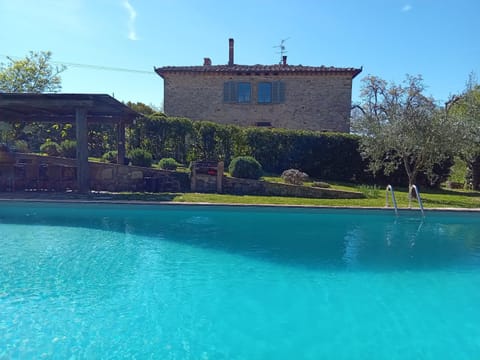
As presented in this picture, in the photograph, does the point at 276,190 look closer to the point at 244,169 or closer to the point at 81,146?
the point at 244,169

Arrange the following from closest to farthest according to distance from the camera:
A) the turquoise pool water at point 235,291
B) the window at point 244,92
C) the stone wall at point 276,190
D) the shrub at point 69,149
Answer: the turquoise pool water at point 235,291 → the stone wall at point 276,190 → the shrub at point 69,149 → the window at point 244,92

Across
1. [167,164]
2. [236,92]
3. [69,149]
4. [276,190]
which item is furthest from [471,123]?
[69,149]

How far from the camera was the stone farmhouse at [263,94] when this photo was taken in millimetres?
21922

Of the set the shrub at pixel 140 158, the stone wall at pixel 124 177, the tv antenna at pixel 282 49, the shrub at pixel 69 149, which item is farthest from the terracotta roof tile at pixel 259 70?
the stone wall at pixel 124 177

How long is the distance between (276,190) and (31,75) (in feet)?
79.7

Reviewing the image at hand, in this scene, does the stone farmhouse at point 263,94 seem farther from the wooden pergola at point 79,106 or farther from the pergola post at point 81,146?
the pergola post at point 81,146

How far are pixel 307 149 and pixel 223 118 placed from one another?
773 centimetres

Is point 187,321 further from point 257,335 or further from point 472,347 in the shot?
point 472,347

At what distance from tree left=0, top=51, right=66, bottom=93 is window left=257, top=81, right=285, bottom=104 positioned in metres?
17.8

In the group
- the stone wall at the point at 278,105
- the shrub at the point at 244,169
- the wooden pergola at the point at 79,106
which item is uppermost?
the stone wall at the point at 278,105

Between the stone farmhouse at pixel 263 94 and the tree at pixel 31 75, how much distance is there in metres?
11.8

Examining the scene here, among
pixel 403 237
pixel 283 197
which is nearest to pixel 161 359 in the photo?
pixel 403 237

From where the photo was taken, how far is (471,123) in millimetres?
12836

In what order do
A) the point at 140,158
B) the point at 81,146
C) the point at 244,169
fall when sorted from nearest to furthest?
1. the point at 81,146
2. the point at 244,169
3. the point at 140,158
